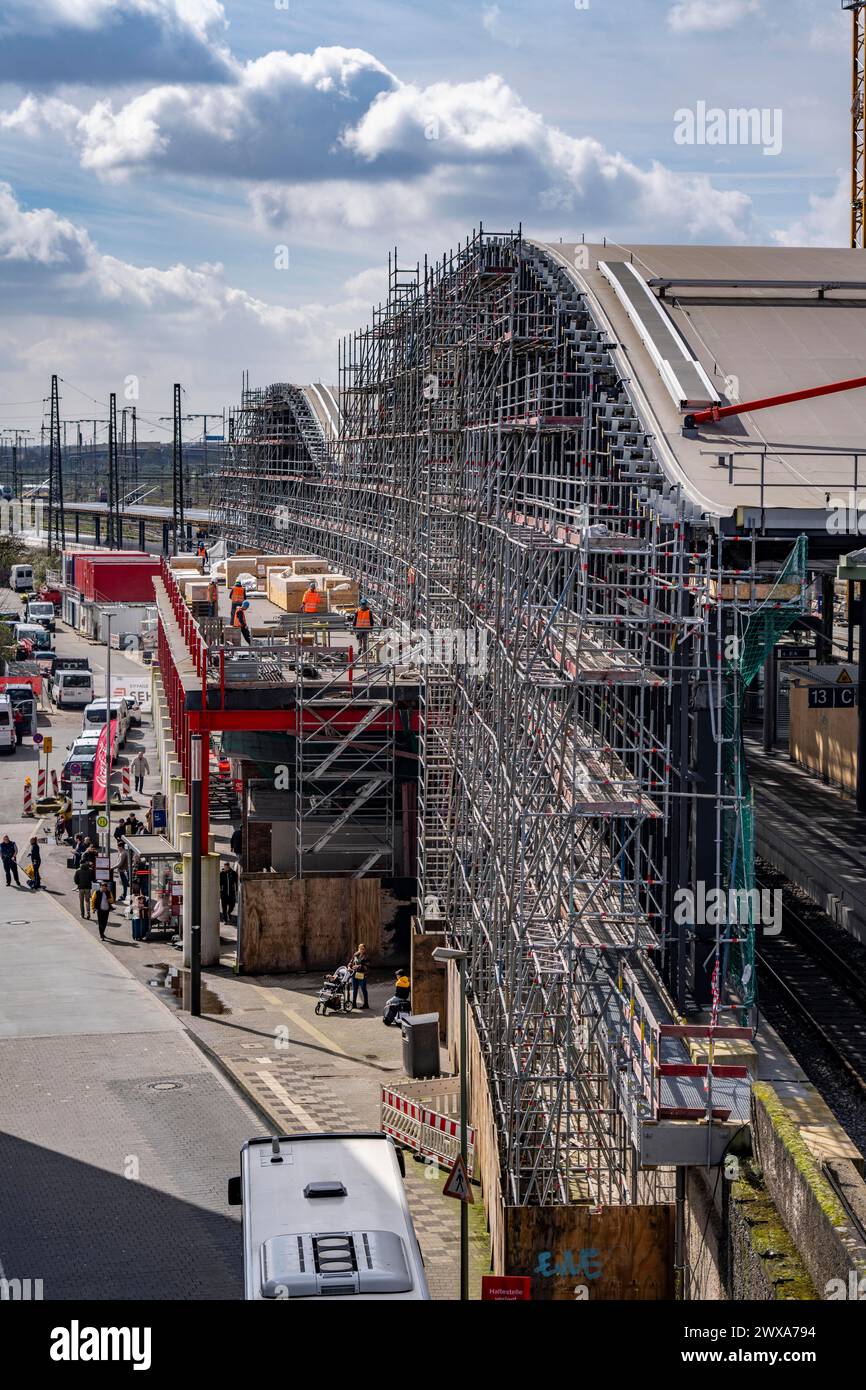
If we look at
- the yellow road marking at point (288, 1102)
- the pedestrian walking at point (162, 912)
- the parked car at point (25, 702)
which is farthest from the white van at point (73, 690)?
the yellow road marking at point (288, 1102)

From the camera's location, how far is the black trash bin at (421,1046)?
2717 cm

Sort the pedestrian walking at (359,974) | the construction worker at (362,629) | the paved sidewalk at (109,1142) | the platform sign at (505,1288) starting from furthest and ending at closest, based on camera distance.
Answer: the construction worker at (362,629), the pedestrian walking at (359,974), the paved sidewalk at (109,1142), the platform sign at (505,1288)

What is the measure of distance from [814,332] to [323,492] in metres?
40.8

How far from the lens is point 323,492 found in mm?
73000

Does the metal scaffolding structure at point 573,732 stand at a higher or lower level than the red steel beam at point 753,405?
lower

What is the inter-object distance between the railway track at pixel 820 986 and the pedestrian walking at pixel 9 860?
17.4 meters

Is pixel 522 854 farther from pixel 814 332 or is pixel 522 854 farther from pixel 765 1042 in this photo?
pixel 814 332

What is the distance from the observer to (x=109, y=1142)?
916 inches

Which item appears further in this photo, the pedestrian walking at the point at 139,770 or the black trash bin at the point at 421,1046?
the pedestrian walking at the point at 139,770

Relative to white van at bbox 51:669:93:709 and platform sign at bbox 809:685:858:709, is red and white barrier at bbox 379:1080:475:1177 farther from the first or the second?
white van at bbox 51:669:93:709

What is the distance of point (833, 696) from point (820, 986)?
1383 cm

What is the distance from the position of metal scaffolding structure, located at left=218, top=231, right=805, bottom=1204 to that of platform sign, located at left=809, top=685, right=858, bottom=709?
9.16 m

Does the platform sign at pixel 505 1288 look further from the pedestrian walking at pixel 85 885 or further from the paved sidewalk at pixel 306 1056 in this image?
the pedestrian walking at pixel 85 885

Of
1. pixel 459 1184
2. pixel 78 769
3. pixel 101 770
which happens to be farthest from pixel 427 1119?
pixel 78 769
